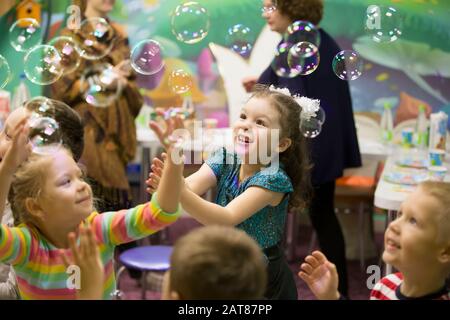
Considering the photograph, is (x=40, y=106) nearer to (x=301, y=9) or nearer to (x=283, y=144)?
(x=283, y=144)

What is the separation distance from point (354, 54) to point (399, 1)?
2166mm

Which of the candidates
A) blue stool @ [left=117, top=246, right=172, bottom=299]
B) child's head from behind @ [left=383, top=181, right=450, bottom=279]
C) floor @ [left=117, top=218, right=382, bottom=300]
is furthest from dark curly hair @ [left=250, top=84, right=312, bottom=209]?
floor @ [left=117, top=218, right=382, bottom=300]

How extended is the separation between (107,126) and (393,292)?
230 centimetres

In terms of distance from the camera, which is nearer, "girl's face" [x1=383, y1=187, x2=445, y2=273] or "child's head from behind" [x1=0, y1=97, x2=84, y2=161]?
"girl's face" [x1=383, y1=187, x2=445, y2=273]

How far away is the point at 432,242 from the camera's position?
176 cm

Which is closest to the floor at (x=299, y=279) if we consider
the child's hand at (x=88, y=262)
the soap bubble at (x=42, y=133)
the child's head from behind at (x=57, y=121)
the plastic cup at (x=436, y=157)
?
the plastic cup at (x=436, y=157)

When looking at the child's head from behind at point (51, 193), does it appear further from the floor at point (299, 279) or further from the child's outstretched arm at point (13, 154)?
the floor at point (299, 279)

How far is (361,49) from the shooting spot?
4.95 metres

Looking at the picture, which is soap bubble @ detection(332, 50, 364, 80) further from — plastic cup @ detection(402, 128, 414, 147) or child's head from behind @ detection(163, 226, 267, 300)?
plastic cup @ detection(402, 128, 414, 147)

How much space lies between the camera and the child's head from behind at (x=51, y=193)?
5.80 ft

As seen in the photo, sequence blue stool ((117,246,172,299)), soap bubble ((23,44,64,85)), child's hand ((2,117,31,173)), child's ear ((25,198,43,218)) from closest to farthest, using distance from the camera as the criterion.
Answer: child's hand ((2,117,31,173)) < child's ear ((25,198,43,218)) < soap bubble ((23,44,64,85)) < blue stool ((117,246,172,299))

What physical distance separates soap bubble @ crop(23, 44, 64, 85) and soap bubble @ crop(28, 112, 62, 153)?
1.81ft

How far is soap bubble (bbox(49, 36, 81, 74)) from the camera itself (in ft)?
8.84
